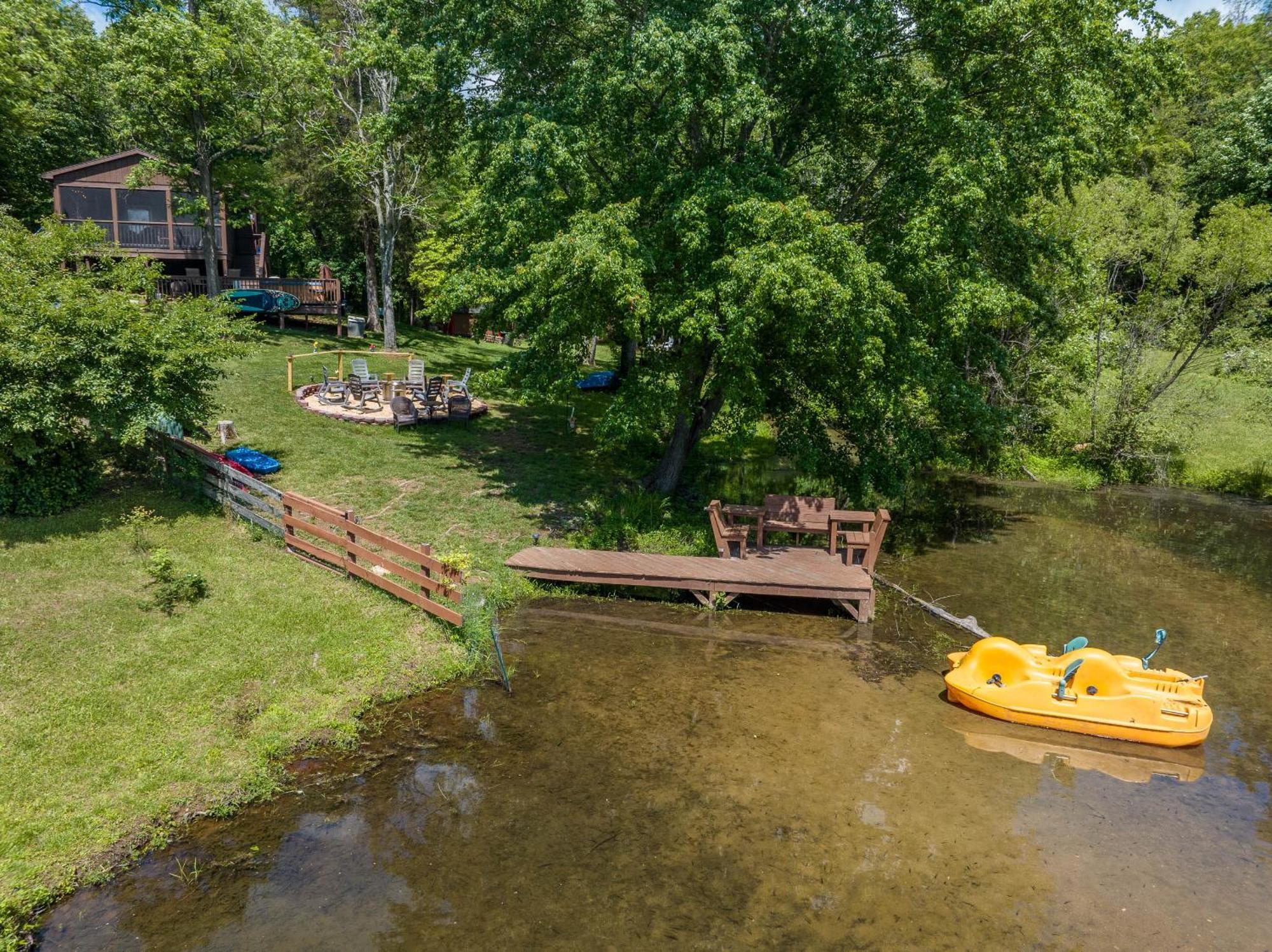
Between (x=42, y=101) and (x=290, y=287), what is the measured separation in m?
14.6

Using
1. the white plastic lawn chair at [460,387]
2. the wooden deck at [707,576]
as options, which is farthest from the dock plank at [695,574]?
the white plastic lawn chair at [460,387]

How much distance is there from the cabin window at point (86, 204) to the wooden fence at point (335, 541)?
905 inches

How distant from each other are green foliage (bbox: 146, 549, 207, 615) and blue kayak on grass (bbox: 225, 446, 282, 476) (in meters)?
4.76

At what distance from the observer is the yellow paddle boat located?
10531 millimetres

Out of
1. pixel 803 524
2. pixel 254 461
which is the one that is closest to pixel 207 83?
pixel 254 461

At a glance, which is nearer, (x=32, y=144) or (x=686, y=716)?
(x=686, y=716)

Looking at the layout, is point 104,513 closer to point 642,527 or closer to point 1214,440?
point 642,527

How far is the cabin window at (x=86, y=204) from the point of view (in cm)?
3086

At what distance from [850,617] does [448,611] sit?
742 centimetres

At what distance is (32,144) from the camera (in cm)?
3384

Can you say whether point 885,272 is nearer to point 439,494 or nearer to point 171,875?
point 439,494

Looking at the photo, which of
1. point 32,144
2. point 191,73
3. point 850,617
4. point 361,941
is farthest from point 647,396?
point 32,144

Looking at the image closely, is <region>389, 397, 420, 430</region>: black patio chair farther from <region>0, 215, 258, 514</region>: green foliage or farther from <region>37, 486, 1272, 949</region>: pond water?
<region>37, 486, 1272, 949</region>: pond water

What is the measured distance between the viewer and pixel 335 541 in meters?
12.8
